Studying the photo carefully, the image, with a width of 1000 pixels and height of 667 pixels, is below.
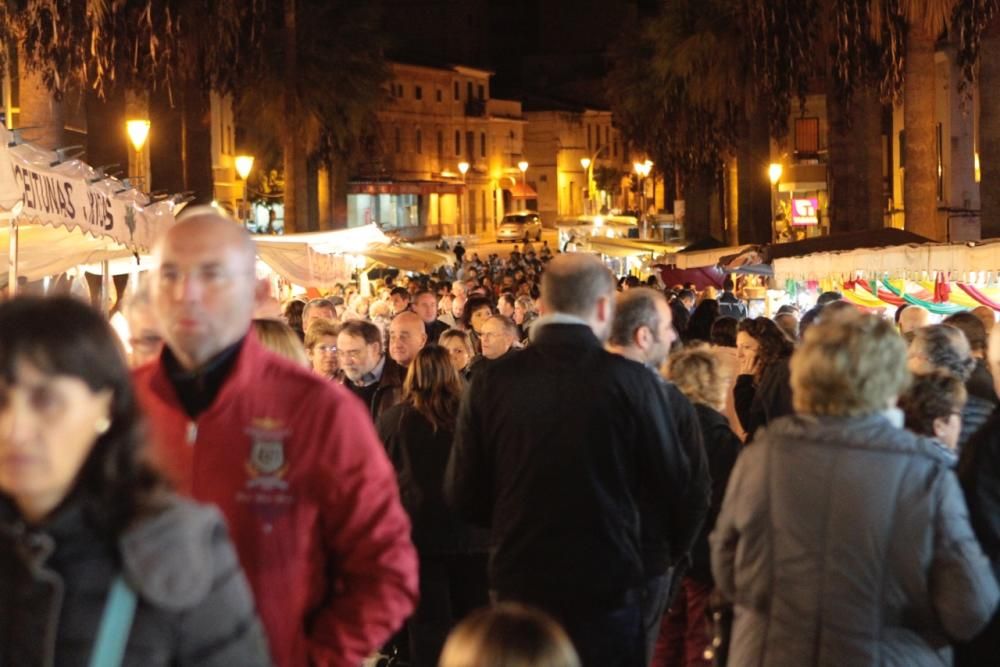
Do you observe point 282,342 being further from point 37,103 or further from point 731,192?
point 731,192

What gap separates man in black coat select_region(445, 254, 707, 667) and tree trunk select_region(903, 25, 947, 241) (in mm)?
18238

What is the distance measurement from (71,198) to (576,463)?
600cm

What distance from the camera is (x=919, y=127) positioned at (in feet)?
77.3

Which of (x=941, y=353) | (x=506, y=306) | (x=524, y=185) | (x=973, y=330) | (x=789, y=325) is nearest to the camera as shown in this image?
(x=941, y=353)

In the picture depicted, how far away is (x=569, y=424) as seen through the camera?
5977 millimetres

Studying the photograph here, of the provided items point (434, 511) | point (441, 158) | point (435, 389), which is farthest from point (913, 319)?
point (441, 158)

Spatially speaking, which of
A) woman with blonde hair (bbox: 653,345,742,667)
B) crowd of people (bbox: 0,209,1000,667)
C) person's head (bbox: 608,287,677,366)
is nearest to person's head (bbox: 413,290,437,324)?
woman with blonde hair (bbox: 653,345,742,667)

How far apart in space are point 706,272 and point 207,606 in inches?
1212

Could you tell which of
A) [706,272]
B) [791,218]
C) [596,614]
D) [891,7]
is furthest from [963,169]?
[596,614]

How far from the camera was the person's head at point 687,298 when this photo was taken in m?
25.4

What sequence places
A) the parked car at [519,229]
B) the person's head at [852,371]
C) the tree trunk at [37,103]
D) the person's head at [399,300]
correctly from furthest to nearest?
the parked car at [519,229] < the tree trunk at [37,103] < the person's head at [399,300] < the person's head at [852,371]

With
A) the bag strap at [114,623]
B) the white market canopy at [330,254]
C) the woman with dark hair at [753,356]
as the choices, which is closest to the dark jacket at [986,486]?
the bag strap at [114,623]

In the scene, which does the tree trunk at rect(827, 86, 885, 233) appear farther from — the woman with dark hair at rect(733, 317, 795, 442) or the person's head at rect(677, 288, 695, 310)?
the woman with dark hair at rect(733, 317, 795, 442)

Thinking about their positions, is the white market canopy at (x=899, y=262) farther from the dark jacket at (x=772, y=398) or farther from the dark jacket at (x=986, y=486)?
the dark jacket at (x=986, y=486)
